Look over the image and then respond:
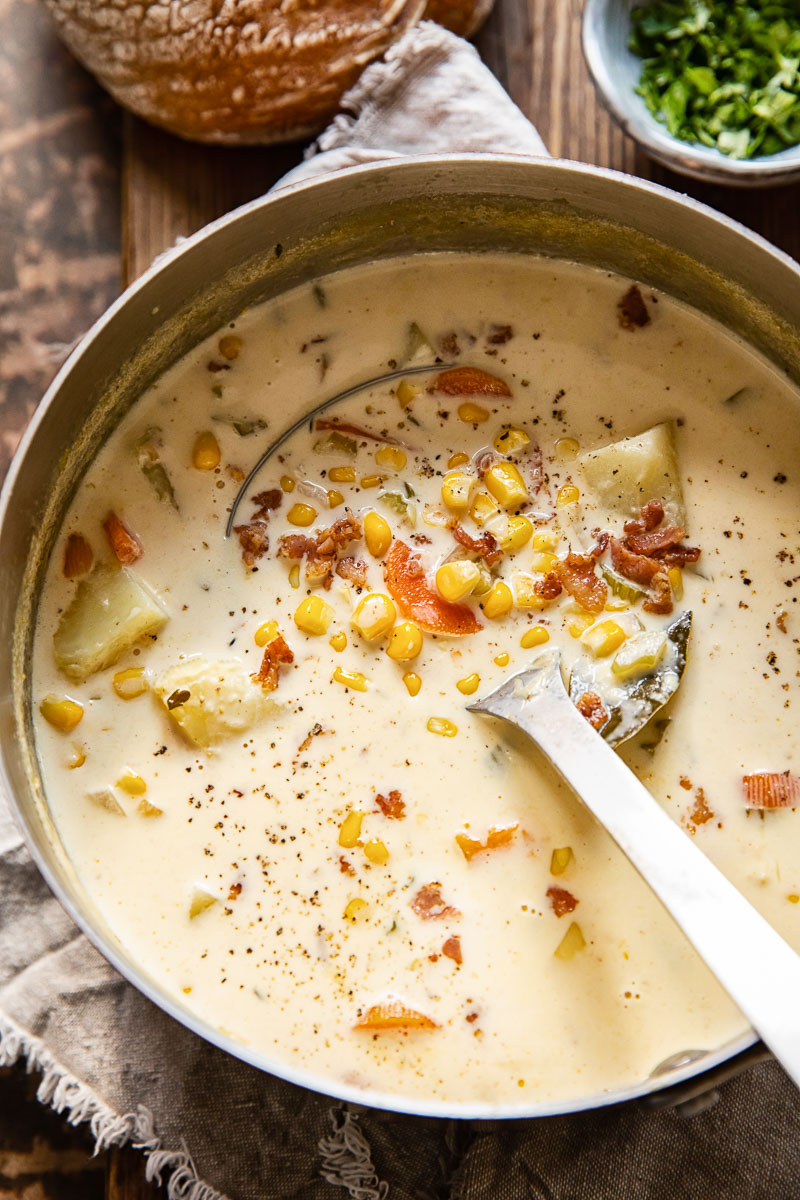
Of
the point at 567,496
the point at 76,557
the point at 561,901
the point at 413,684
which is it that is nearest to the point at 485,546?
the point at 567,496

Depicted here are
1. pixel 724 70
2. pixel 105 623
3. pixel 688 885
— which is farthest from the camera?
pixel 724 70

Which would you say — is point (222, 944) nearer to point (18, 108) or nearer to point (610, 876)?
point (610, 876)

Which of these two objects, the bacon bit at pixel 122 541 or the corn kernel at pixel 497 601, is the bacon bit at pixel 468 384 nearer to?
the corn kernel at pixel 497 601

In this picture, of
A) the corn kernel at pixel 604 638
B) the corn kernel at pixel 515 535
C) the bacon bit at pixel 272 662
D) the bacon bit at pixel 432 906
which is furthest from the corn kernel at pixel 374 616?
the bacon bit at pixel 432 906

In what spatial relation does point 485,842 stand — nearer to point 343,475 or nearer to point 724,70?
point 343,475

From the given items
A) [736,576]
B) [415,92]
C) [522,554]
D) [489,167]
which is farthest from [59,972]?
[415,92]

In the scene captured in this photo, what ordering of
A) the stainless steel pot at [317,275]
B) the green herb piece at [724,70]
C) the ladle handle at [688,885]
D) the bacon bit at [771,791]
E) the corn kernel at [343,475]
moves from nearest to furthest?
the ladle handle at [688,885] < the stainless steel pot at [317,275] < the bacon bit at [771,791] < the corn kernel at [343,475] < the green herb piece at [724,70]
